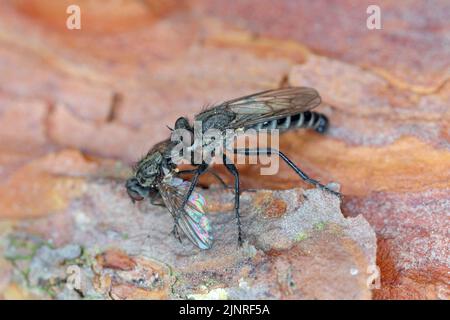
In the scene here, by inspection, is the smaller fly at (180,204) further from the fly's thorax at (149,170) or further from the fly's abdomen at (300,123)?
the fly's abdomen at (300,123)

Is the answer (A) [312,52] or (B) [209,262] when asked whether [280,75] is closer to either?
(A) [312,52]

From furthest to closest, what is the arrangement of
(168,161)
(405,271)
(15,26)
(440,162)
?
(15,26) → (168,161) → (440,162) → (405,271)

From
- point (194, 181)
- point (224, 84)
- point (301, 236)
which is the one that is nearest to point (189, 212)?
point (194, 181)

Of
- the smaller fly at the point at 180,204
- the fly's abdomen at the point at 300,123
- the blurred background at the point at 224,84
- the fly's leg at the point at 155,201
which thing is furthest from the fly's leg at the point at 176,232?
the fly's abdomen at the point at 300,123

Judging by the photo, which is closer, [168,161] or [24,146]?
[168,161]

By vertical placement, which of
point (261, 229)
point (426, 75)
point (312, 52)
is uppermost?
point (312, 52)

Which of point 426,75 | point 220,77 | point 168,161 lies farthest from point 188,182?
point 426,75

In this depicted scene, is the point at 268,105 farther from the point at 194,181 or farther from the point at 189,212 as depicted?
the point at 189,212
